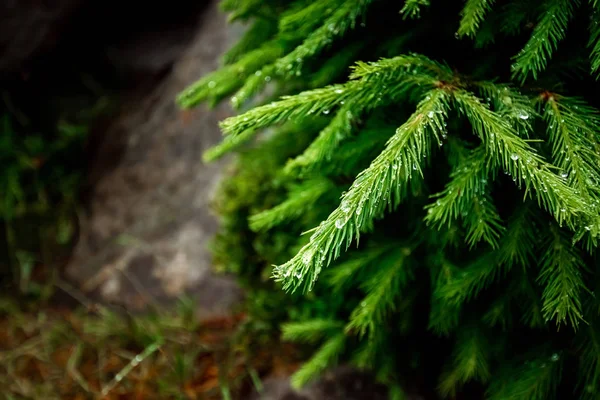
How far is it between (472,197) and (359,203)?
Result: 0.37 metres

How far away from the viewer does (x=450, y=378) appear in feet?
5.05

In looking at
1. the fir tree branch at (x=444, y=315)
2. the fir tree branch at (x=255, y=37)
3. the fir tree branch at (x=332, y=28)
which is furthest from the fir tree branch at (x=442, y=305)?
the fir tree branch at (x=255, y=37)

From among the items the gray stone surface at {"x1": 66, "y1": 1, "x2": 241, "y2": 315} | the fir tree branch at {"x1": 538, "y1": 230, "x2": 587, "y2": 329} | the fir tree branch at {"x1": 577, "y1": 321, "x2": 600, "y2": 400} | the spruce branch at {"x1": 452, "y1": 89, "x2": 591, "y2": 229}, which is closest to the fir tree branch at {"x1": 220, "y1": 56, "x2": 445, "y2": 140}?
the spruce branch at {"x1": 452, "y1": 89, "x2": 591, "y2": 229}

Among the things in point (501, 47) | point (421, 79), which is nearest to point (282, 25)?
point (421, 79)

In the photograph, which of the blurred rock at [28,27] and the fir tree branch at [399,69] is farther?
the blurred rock at [28,27]

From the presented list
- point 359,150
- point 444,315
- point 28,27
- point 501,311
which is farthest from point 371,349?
point 28,27

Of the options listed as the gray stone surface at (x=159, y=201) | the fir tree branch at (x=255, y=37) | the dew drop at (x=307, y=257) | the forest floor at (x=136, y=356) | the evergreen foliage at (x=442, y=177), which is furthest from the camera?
the gray stone surface at (x=159, y=201)

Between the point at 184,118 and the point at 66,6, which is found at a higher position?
the point at 66,6

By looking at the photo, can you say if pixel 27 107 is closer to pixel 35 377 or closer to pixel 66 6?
pixel 66 6

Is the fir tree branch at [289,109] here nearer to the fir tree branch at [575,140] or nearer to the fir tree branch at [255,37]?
the fir tree branch at [575,140]

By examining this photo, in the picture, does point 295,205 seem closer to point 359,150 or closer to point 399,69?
point 359,150

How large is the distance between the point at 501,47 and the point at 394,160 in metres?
0.59

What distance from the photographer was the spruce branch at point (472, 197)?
1.06 m

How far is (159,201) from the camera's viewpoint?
282 cm
